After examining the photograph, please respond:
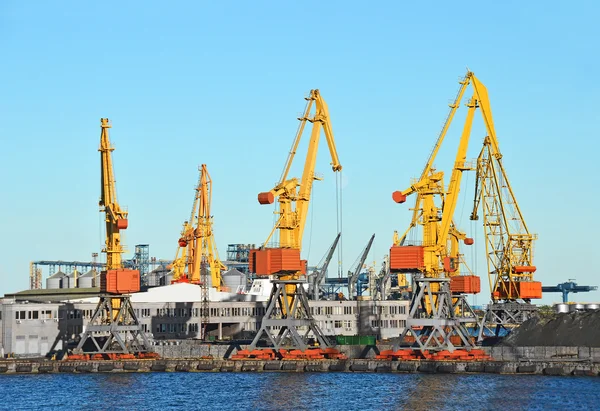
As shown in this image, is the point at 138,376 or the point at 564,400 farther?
the point at 138,376

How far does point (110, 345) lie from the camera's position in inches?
4751

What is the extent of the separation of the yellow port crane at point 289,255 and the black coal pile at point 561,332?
20.7 meters

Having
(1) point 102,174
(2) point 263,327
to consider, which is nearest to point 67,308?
(1) point 102,174

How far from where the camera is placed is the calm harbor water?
8212 centimetres

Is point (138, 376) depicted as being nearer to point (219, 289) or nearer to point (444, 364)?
point (444, 364)

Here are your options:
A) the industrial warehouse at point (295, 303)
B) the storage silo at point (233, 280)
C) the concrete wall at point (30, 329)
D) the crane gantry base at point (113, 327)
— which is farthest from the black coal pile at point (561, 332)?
the storage silo at point (233, 280)

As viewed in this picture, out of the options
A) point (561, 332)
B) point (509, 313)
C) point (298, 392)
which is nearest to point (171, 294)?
point (509, 313)

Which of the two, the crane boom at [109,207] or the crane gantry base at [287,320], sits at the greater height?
the crane boom at [109,207]

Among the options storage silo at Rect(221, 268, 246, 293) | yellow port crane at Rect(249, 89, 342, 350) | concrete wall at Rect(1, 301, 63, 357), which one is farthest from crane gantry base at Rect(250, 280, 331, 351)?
storage silo at Rect(221, 268, 246, 293)

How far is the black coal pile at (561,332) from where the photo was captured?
11200cm

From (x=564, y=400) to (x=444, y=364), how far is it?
22.9 metres

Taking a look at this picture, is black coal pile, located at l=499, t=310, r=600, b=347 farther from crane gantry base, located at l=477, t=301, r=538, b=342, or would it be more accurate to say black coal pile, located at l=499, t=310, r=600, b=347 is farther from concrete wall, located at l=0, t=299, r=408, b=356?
concrete wall, located at l=0, t=299, r=408, b=356

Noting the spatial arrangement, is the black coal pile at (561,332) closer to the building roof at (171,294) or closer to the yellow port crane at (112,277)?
the yellow port crane at (112,277)

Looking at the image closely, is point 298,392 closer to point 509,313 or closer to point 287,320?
point 287,320
